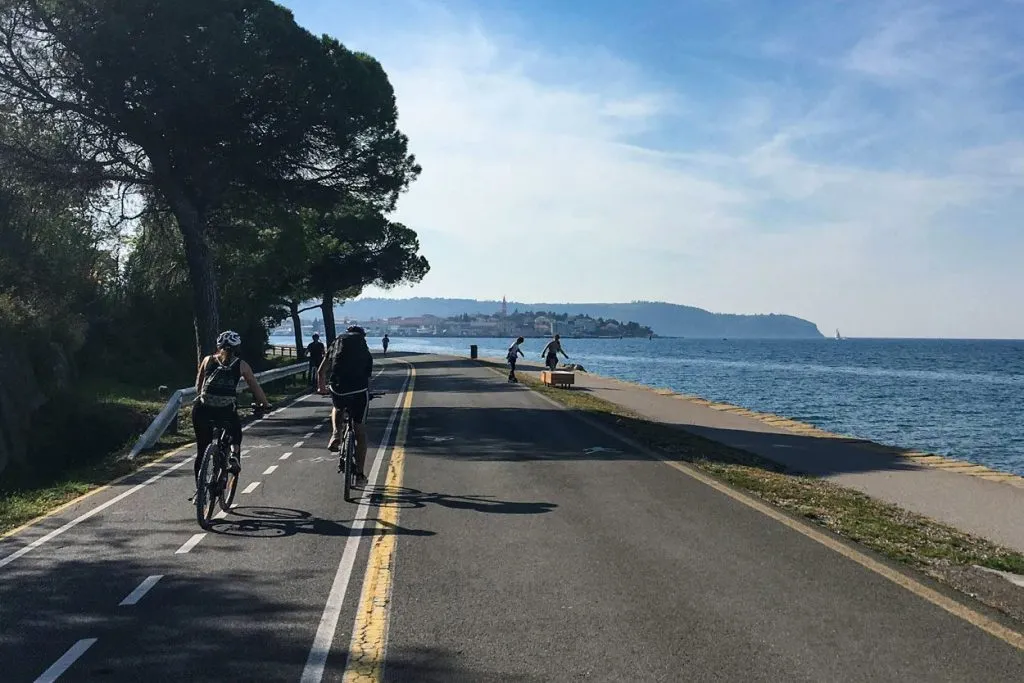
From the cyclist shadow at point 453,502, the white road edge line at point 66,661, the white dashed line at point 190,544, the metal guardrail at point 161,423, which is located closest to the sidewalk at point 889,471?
the cyclist shadow at point 453,502

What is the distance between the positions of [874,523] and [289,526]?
19.9 feet

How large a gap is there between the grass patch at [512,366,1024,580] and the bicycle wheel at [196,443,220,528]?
246 inches

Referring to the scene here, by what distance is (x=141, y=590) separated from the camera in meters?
6.71

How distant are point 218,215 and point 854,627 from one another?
2679 centimetres

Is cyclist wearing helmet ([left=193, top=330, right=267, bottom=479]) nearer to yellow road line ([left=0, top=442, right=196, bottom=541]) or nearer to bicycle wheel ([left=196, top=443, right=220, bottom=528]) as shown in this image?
bicycle wheel ([left=196, top=443, right=220, bottom=528])

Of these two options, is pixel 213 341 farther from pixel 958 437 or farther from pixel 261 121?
pixel 958 437

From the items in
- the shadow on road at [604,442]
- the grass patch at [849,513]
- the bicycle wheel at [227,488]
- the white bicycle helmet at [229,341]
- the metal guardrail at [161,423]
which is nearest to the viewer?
the grass patch at [849,513]

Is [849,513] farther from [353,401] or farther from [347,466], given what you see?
[353,401]

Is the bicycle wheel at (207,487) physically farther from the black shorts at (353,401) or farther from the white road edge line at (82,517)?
the black shorts at (353,401)

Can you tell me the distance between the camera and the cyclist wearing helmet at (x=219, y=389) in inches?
363

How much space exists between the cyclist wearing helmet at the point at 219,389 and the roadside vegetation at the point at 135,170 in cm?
523

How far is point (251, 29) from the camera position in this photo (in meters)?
24.8

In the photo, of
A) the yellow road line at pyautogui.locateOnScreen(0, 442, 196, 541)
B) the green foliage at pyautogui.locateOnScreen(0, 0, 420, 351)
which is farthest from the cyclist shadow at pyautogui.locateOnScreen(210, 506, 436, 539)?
the green foliage at pyautogui.locateOnScreen(0, 0, 420, 351)

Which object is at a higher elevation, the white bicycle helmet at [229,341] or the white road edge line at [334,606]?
the white bicycle helmet at [229,341]
